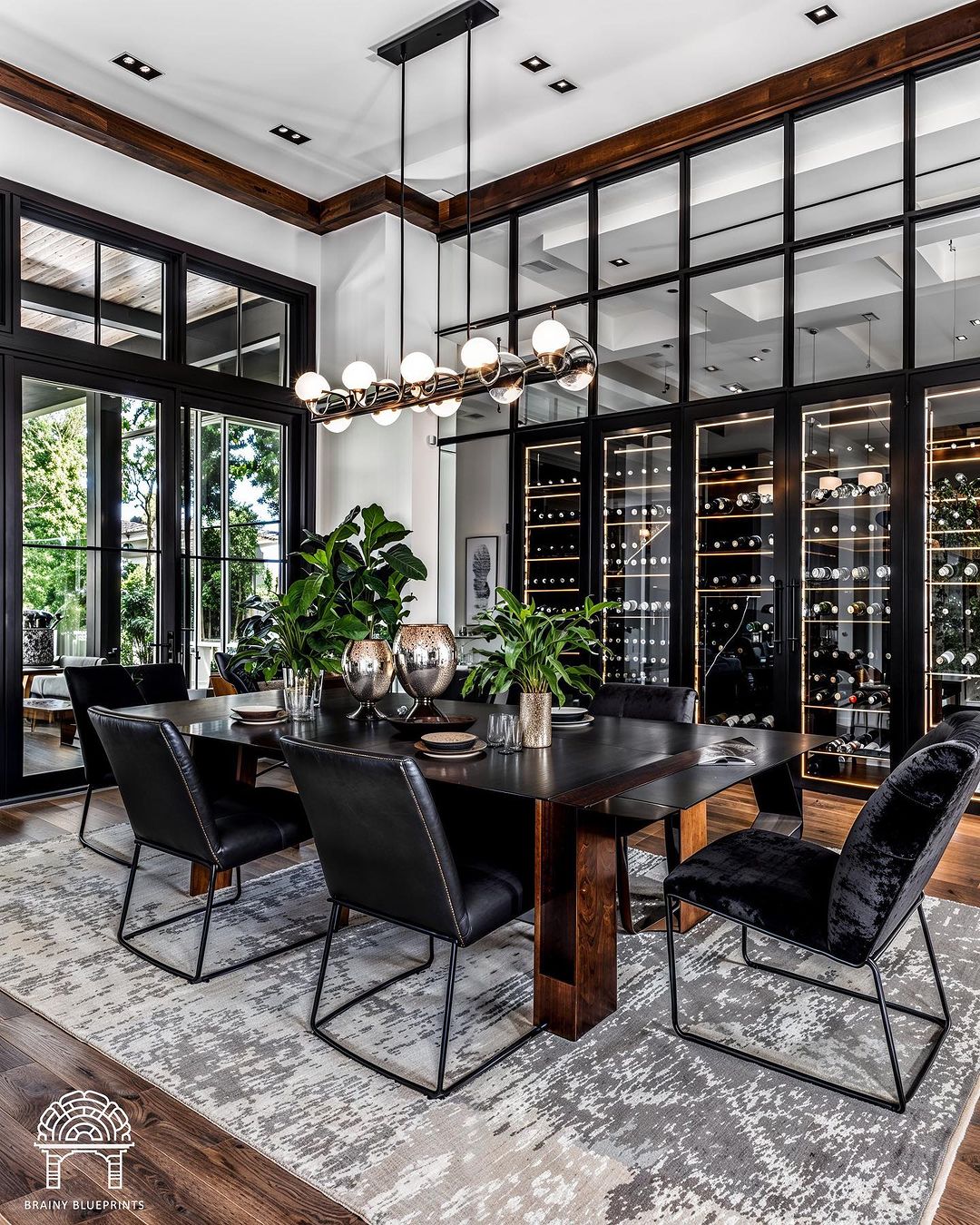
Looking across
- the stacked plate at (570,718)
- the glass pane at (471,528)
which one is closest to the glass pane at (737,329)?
the glass pane at (471,528)

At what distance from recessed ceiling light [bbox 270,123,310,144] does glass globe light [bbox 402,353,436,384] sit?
2193 mm

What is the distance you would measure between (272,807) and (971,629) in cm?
352

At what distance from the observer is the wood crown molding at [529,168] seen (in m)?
4.27

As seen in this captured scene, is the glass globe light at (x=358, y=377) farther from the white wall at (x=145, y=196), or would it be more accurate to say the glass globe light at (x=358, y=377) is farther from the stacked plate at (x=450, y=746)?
the white wall at (x=145, y=196)

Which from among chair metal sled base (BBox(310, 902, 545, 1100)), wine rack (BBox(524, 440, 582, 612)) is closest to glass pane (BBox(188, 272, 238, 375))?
wine rack (BBox(524, 440, 582, 612))

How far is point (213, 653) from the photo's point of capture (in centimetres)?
567

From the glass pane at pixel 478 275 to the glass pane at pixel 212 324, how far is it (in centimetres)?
147

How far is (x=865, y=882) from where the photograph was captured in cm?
186

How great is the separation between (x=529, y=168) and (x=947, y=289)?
9.02ft

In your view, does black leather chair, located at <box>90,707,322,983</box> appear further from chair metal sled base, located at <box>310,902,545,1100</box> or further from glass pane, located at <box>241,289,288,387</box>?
glass pane, located at <box>241,289,288,387</box>

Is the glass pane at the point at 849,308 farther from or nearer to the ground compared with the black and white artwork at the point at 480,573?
farther from the ground

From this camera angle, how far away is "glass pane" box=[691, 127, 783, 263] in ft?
15.9

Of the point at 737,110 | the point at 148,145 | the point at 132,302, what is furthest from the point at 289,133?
the point at 737,110

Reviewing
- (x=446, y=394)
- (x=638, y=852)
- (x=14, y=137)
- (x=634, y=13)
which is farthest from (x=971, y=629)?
(x=14, y=137)
